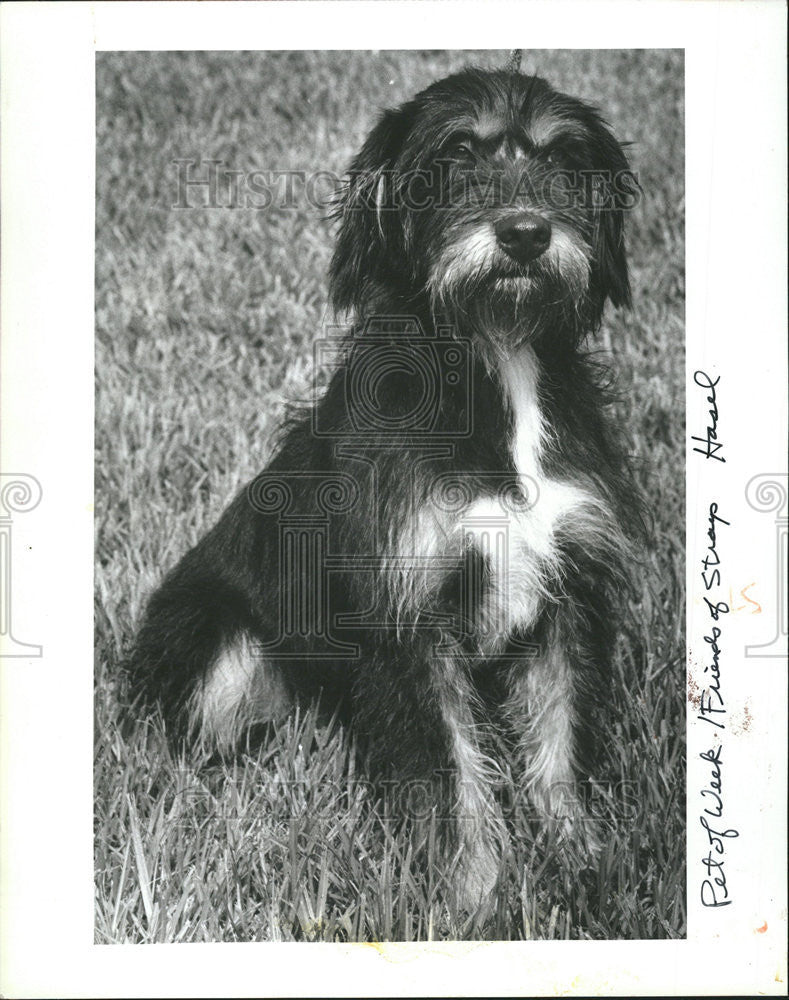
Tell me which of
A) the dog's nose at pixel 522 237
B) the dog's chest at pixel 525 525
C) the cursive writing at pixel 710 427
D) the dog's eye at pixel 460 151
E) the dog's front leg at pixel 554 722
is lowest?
the dog's front leg at pixel 554 722

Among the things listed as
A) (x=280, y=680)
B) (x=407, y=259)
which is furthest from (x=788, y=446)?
(x=280, y=680)

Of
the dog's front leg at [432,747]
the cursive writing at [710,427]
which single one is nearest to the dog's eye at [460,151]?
the cursive writing at [710,427]

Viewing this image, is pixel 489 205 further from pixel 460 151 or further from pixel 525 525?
pixel 525 525

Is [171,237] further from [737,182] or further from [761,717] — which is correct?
[761,717]

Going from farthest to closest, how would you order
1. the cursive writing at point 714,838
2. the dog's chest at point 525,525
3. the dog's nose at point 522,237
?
1. the cursive writing at point 714,838
2. the dog's chest at point 525,525
3. the dog's nose at point 522,237

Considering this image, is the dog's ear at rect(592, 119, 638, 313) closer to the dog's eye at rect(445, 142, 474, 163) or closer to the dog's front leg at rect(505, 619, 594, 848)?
the dog's eye at rect(445, 142, 474, 163)

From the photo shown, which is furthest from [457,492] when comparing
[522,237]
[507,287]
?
[522,237]

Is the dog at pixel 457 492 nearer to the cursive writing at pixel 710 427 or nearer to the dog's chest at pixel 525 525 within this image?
the dog's chest at pixel 525 525
